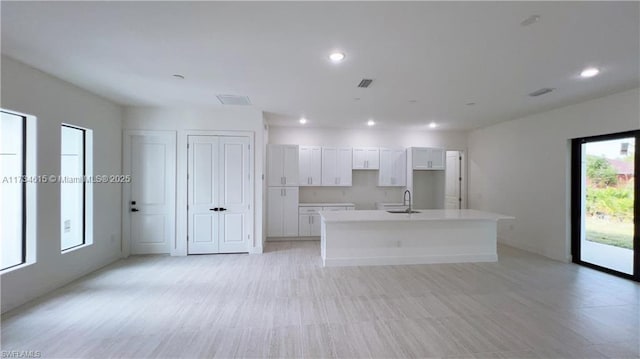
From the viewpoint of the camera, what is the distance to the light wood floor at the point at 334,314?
2.31 m

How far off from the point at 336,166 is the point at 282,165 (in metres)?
1.31

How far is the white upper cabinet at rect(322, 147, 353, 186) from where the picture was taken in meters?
6.57

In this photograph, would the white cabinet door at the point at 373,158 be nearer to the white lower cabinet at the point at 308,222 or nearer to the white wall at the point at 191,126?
the white lower cabinet at the point at 308,222

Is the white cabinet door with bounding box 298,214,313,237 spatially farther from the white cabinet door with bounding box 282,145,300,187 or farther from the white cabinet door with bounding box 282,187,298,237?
Answer: the white cabinet door with bounding box 282,145,300,187

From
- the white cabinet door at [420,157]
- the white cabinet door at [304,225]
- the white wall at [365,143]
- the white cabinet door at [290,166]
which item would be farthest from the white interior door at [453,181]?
the white cabinet door at [290,166]

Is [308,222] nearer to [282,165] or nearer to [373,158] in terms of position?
[282,165]

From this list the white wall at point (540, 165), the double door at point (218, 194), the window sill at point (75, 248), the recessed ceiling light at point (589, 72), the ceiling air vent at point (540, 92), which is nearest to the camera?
the recessed ceiling light at point (589, 72)

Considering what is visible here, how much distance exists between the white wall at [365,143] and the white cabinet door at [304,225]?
641mm

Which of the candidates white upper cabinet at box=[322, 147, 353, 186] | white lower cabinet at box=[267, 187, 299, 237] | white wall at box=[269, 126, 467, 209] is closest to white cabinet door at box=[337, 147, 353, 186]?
white upper cabinet at box=[322, 147, 353, 186]

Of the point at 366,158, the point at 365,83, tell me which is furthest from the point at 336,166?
the point at 365,83

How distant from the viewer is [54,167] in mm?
3463

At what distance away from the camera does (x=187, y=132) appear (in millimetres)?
5020

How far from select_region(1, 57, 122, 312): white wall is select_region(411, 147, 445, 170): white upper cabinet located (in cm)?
615

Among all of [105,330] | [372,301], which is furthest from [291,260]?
[105,330]
